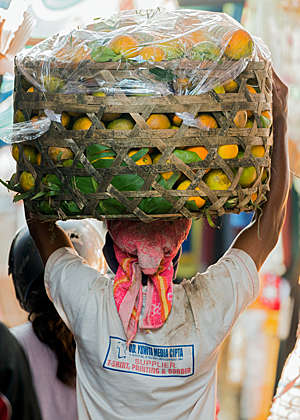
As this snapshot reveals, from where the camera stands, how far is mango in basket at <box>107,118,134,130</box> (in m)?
→ 0.92

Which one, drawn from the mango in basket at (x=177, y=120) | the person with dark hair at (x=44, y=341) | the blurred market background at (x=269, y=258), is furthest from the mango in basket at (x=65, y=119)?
the blurred market background at (x=269, y=258)

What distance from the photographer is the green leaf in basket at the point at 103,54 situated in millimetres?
917

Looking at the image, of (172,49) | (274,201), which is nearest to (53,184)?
(172,49)

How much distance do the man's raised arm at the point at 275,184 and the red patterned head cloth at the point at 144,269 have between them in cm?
22

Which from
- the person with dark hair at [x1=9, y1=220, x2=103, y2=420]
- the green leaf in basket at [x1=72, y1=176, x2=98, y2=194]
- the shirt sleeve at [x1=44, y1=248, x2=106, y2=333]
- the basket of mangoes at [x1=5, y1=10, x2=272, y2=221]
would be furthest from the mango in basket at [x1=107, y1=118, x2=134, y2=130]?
the person with dark hair at [x1=9, y1=220, x2=103, y2=420]

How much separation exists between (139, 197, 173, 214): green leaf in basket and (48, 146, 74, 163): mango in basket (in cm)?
17

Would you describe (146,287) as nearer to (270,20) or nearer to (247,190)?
(247,190)

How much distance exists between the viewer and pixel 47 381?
1426 mm

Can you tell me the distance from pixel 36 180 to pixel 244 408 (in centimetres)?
200

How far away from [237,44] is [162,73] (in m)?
0.17

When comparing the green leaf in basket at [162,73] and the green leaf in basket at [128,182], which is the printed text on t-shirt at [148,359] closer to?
the green leaf in basket at [128,182]

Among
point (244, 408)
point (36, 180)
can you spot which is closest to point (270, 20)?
point (36, 180)

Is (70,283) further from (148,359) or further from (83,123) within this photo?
(83,123)

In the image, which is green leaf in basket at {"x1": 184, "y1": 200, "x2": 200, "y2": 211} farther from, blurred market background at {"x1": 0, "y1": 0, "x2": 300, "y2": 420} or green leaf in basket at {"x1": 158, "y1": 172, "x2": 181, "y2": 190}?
blurred market background at {"x1": 0, "y1": 0, "x2": 300, "y2": 420}
